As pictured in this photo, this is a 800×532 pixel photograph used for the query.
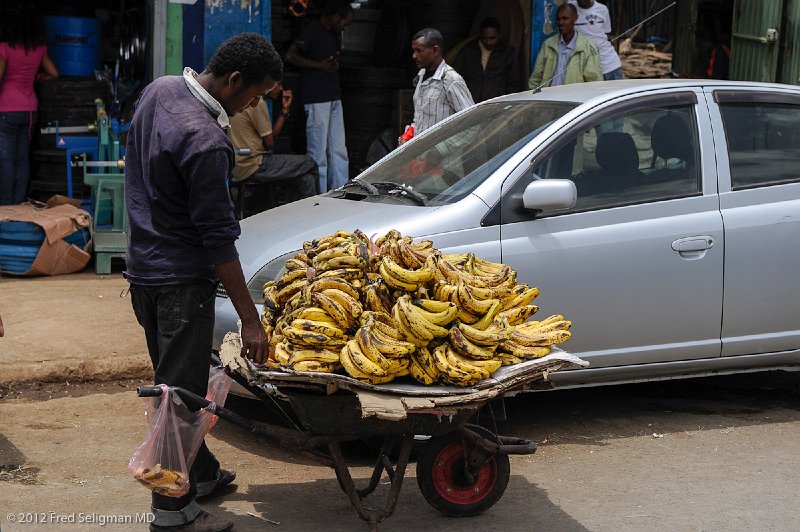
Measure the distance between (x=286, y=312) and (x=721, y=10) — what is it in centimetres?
1156

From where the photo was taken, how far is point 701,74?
534 inches

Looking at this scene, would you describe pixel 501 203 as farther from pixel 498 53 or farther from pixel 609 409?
pixel 498 53

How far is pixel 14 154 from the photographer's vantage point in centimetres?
988

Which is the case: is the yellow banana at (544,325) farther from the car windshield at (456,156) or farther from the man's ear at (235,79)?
Result: the man's ear at (235,79)

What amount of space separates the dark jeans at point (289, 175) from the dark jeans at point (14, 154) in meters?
2.10

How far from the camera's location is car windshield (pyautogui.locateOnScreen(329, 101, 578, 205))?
5.86 meters

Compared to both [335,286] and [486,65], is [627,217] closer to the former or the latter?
[335,286]

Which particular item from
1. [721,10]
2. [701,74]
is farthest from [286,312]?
[721,10]

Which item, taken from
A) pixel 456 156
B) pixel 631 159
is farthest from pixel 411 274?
pixel 631 159

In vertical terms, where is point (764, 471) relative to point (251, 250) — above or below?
below

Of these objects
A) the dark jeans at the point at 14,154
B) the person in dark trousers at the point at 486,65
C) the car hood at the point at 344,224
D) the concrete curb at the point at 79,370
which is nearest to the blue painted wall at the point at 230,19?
the dark jeans at the point at 14,154

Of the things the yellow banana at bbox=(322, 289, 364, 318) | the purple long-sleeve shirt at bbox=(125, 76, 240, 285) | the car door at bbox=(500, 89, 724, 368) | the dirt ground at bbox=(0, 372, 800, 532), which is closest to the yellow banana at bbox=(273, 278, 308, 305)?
the yellow banana at bbox=(322, 289, 364, 318)

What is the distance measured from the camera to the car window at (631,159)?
5809mm

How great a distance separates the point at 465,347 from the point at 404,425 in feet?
1.29
